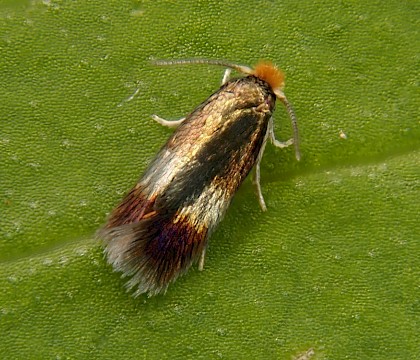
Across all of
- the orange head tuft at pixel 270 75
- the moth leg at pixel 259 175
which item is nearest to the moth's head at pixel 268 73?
the orange head tuft at pixel 270 75

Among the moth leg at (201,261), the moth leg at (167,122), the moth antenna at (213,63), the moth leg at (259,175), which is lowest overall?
the moth leg at (201,261)

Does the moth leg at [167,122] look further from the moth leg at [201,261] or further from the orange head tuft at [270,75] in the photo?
the moth leg at [201,261]

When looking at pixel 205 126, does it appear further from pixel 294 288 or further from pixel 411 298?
pixel 411 298

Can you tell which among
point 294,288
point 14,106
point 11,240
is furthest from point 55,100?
point 294,288

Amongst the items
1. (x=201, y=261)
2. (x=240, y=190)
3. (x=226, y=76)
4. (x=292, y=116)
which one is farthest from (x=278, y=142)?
(x=201, y=261)

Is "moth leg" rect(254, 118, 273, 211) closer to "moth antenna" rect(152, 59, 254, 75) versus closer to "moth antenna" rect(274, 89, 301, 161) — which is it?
"moth antenna" rect(274, 89, 301, 161)

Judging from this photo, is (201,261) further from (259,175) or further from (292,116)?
(292,116)
